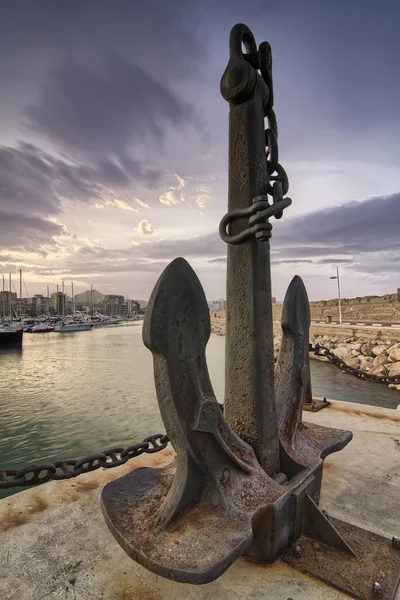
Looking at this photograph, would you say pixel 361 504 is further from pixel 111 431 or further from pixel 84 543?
pixel 111 431

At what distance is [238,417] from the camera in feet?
6.97

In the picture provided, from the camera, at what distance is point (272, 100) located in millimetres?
2379

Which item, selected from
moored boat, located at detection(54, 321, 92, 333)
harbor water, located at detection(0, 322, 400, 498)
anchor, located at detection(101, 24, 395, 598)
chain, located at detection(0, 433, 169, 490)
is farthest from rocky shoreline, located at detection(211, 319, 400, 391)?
moored boat, located at detection(54, 321, 92, 333)

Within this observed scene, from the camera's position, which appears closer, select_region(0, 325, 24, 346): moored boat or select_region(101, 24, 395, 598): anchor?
select_region(101, 24, 395, 598): anchor

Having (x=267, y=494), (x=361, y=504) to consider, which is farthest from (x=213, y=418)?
(x=361, y=504)

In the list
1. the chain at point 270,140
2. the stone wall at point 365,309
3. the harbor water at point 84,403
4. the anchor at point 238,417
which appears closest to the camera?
the anchor at point 238,417

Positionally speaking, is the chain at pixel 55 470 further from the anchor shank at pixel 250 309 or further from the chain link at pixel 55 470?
the anchor shank at pixel 250 309

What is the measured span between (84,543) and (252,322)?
4.95ft

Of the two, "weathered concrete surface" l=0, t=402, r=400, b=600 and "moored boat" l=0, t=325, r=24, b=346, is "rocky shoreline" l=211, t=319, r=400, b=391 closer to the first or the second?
"weathered concrete surface" l=0, t=402, r=400, b=600

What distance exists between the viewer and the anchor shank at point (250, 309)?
208 cm

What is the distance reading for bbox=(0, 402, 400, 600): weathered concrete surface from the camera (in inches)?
62.2

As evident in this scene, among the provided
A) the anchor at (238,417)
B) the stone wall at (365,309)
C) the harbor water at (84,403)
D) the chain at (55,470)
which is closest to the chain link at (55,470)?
the chain at (55,470)

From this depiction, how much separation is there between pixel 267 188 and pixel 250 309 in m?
0.76

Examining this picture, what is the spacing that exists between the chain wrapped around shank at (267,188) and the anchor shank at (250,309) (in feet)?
0.19
